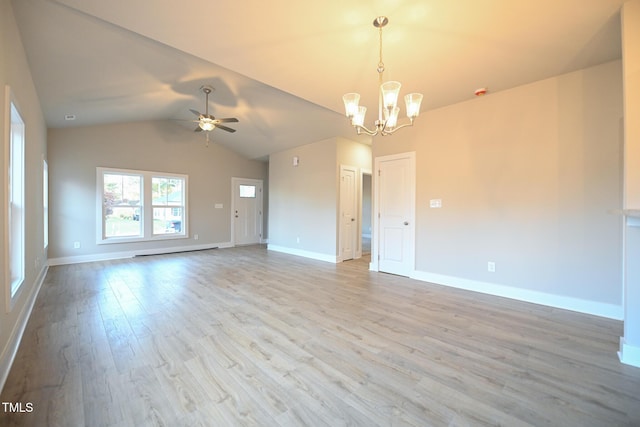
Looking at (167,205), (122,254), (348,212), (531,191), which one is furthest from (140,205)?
(531,191)

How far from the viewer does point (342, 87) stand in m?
3.46

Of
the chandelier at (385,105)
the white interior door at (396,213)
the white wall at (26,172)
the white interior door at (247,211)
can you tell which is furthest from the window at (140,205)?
the chandelier at (385,105)

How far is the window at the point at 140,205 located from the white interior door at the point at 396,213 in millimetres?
5213

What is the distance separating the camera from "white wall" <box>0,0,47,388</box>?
191 centimetres

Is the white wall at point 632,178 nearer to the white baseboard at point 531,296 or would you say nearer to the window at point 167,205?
the white baseboard at point 531,296

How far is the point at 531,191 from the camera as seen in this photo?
130 inches

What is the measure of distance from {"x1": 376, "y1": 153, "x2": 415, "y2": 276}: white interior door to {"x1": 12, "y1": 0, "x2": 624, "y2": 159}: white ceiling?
1.07 m

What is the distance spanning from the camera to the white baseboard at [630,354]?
2004 mm

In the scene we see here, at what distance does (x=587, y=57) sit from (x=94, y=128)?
8228 mm

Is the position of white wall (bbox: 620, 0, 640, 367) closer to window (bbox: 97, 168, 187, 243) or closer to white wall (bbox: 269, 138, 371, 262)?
white wall (bbox: 269, 138, 371, 262)

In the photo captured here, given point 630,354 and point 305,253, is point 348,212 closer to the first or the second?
point 305,253

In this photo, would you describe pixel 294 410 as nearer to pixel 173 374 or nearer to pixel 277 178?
pixel 173 374

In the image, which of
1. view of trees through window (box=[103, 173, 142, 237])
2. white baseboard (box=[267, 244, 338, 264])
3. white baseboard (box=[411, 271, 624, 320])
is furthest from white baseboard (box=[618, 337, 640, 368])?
view of trees through window (box=[103, 173, 142, 237])

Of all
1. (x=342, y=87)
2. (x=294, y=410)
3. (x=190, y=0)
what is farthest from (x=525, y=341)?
(x=190, y=0)
